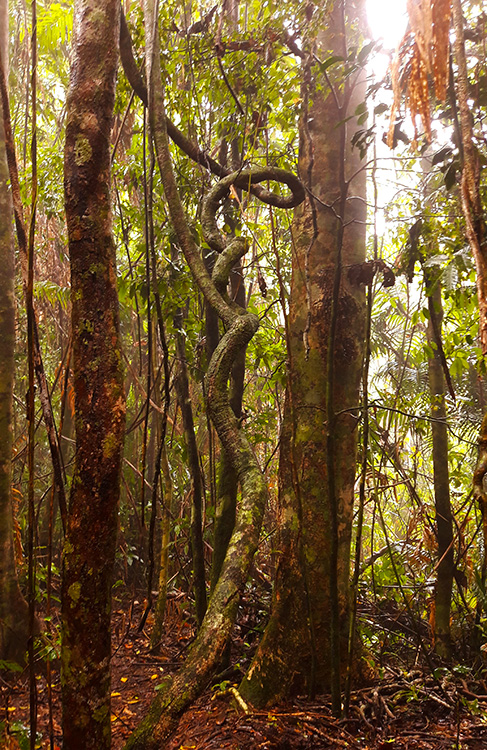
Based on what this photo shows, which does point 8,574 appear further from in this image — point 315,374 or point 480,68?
point 480,68

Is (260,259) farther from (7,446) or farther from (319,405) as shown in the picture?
(7,446)

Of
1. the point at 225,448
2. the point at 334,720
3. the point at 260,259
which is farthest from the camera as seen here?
the point at 260,259

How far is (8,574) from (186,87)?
3498 millimetres

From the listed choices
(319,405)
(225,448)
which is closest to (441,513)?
(319,405)

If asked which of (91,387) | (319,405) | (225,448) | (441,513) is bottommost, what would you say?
(441,513)

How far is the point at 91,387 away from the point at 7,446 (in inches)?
99.9

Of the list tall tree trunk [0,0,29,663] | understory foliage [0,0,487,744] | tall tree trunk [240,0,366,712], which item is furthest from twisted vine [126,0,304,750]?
tall tree trunk [0,0,29,663]

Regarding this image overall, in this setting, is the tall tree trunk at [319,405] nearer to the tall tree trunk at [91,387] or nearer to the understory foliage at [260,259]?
the understory foliage at [260,259]

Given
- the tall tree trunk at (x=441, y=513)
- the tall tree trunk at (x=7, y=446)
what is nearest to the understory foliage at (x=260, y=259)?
the tall tree trunk at (x=441, y=513)

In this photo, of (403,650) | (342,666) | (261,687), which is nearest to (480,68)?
(342,666)

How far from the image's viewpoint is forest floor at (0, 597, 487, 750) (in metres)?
2.16

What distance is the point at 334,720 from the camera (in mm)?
2244

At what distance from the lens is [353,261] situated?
115 inches

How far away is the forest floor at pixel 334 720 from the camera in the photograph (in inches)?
85.2
